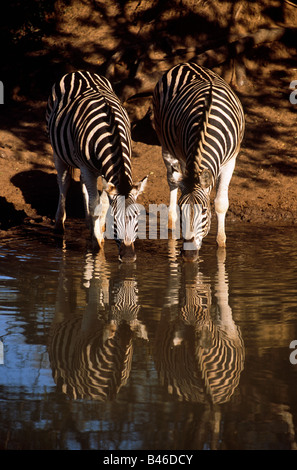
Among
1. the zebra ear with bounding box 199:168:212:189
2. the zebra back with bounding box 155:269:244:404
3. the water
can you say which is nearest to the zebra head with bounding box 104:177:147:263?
the water

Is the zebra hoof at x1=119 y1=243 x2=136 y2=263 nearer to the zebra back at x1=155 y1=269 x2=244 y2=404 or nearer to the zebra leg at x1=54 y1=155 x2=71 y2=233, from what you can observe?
the zebra back at x1=155 y1=269 x2=244 y2=404

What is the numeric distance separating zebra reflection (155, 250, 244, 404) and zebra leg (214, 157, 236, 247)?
1.84 meters

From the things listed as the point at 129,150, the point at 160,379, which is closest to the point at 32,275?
the point at 129,150

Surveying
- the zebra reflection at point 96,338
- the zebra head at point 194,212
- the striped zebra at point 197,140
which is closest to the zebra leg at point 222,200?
the striped zebra at point 197,140

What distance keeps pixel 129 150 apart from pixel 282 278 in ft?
8.91

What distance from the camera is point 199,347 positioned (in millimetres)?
4984

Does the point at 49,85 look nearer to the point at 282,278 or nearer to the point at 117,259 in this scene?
the point at 117,259

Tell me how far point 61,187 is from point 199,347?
542cm

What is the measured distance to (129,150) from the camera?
845 cm

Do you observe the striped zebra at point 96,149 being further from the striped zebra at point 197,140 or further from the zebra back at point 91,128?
the striped zebra at point 197,140

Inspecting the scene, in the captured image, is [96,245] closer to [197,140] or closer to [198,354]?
[197,140]

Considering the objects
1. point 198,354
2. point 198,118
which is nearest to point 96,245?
point 198,118

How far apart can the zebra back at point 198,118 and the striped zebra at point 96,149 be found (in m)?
0.72

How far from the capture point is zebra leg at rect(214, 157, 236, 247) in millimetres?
8477
